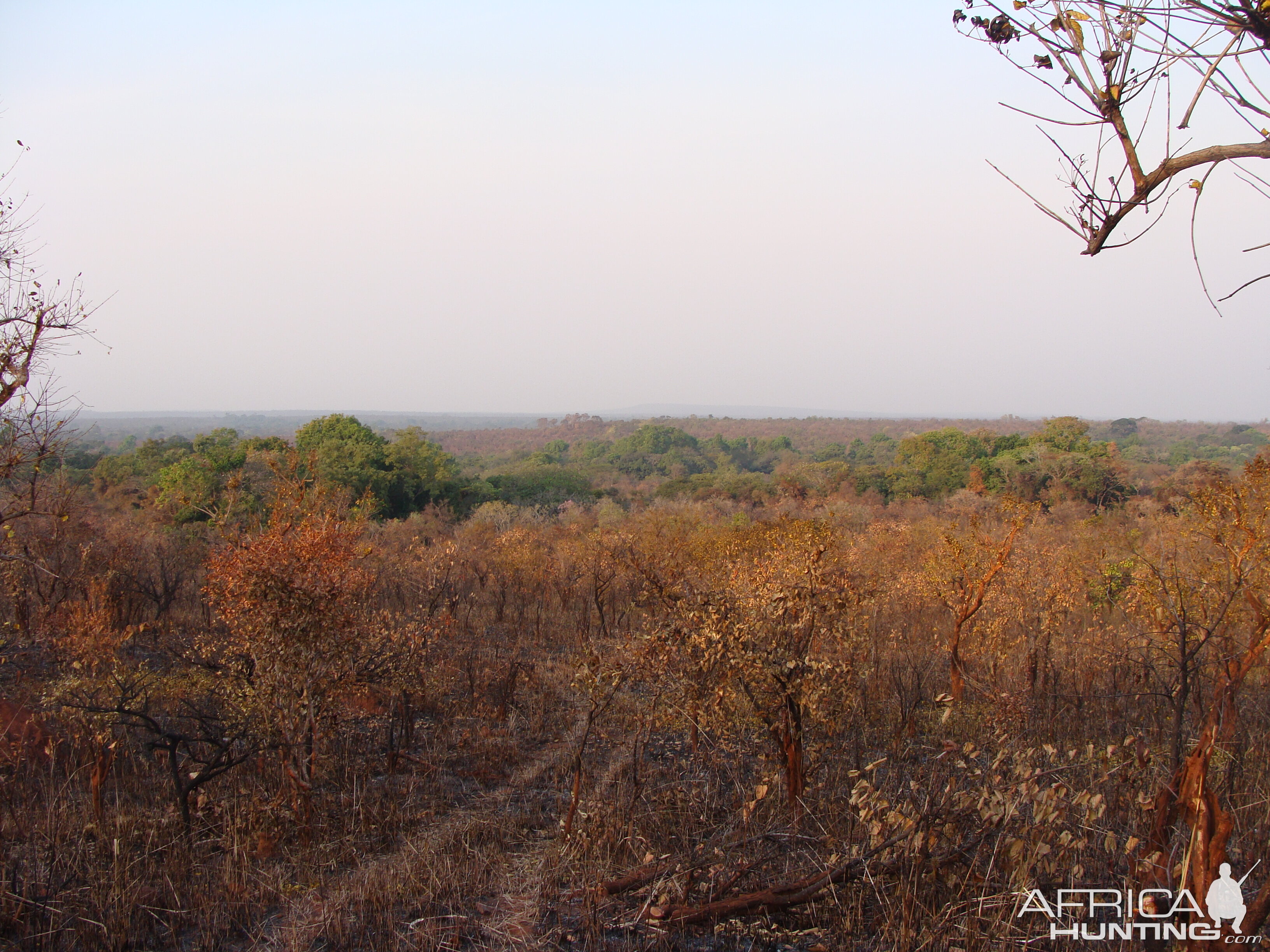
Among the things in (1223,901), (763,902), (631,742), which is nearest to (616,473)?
(631,742)

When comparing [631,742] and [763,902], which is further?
[631,742]

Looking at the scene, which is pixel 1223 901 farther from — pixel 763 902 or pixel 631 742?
pixel 631 742

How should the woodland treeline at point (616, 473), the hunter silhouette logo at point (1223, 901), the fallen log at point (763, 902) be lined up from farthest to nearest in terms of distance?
1. the woodland treeline at point (616, 473)
2. the fallen log at point (763, 902)
3. the hunter silhouette logo at point (1223, 901)

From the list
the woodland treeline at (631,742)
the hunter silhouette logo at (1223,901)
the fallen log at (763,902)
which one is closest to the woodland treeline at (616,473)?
the woodland treeline at (631,742)

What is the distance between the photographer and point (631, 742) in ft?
30.5

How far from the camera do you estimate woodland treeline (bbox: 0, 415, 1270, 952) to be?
4066 mm

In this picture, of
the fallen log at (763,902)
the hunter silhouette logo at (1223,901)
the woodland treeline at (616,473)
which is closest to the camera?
the hunter silhouette logo at (1223,901)

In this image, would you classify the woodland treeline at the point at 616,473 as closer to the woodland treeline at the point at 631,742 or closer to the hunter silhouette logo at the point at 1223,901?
the woodland treeline at the point at 631,742

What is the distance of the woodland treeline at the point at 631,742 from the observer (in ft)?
13.3

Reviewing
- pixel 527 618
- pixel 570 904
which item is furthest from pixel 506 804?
pixel 527 618

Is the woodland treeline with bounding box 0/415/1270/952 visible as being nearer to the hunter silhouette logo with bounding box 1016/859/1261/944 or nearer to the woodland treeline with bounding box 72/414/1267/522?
the hunter silhouette logo with bounding box 1016/859/1261/944

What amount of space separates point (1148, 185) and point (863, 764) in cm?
673

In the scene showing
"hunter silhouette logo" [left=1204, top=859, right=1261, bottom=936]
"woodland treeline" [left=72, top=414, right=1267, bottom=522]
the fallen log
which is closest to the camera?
"hunter silhouette logo" [left=1204, top=859, right=1261, bottom=936]

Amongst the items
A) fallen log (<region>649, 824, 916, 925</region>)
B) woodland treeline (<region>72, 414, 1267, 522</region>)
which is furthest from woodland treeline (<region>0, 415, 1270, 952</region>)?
woodland treeline (<region>72, 414, 1267, 522</region>)
